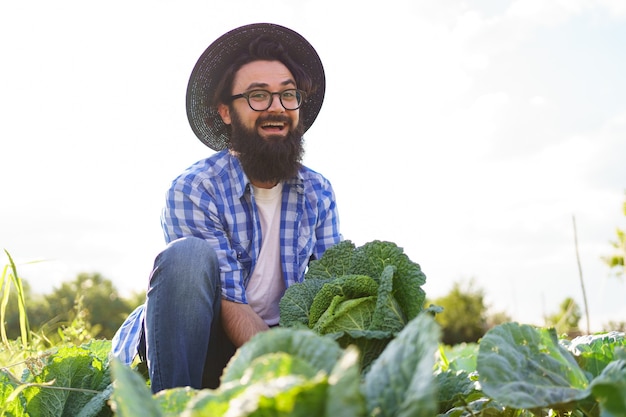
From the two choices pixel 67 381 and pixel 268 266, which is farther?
pixel 268 266

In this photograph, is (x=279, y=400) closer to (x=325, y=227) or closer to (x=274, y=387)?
(x=274, y=387)

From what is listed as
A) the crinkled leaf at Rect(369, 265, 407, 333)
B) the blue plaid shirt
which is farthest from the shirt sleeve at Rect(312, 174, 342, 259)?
the crinkled leaf at Rect(369, 265, 407, 333)

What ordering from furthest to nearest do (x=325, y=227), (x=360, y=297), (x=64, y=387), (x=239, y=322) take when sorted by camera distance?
(x=325, y=227) → (x=239, y=322) → (x=64, y=387) → (x=360, y=297)

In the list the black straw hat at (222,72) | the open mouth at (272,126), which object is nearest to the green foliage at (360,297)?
the open mouth at (272,126)

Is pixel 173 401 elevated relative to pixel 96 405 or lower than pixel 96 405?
elevated

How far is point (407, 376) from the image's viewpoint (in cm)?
95

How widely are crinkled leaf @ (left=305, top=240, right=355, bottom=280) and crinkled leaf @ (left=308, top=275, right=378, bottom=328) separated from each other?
0.16 m

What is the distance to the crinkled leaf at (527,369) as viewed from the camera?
121 cm

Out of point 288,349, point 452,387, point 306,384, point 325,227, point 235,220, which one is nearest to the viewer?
point 306,384

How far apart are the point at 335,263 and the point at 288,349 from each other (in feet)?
3.42

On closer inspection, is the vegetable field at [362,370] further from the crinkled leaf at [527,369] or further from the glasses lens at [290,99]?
the glasses lens at [290,99]

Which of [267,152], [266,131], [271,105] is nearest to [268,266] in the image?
[267,152]

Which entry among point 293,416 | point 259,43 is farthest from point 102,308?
point 293,416

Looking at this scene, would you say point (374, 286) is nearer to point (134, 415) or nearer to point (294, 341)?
point (294, 341)
